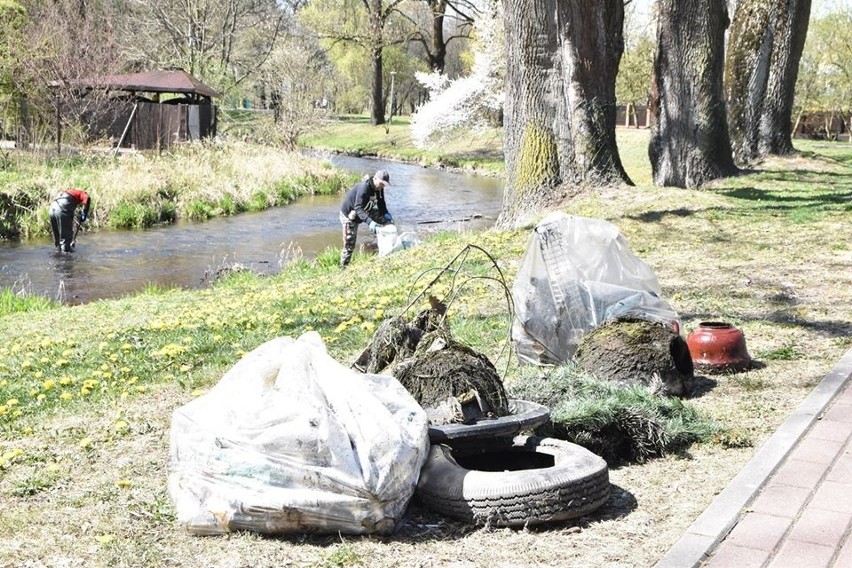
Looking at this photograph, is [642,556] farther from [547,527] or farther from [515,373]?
[515,373]

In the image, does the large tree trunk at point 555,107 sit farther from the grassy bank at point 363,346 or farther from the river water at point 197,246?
the river water at point 197,246

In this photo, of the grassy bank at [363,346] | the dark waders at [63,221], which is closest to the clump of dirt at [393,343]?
the grassy bank at [363,346]

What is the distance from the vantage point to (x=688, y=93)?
17156 mm

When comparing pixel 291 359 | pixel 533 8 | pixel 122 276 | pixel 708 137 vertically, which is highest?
pixel 533 8

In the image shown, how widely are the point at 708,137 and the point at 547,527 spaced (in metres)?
14.0

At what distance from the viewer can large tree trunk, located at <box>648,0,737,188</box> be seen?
1702cm

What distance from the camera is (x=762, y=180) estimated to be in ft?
59.5

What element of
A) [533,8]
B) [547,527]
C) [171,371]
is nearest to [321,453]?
[547,527]

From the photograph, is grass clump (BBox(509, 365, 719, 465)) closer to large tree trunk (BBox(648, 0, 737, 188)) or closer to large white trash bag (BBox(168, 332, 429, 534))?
large white trash bag (BBox(168, 332, 429, 534))

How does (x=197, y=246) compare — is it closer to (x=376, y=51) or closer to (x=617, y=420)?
(x=617, y=420)

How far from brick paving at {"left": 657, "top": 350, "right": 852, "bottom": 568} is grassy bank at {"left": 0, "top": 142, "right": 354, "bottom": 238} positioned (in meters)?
20.8

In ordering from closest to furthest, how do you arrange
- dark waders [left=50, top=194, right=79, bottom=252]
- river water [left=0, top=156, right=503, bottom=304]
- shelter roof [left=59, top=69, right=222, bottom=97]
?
river water [left=0, top=156, right=503, bottom=304]
dark waders [left=50, top=194, right=79, bottom=252]
shelter roof [left=59, top=69, right=222, bottom=97]


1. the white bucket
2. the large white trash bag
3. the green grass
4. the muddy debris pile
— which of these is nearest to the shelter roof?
the green grass

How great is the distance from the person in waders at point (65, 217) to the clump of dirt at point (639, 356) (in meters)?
16.3
